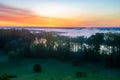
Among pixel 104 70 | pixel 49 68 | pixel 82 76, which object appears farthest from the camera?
pixel 49 68

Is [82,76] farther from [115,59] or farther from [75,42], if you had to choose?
[75,42]

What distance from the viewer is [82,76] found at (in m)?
47.4

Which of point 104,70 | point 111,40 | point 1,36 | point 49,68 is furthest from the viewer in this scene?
point 1,36

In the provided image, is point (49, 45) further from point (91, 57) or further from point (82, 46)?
point (91, 57)

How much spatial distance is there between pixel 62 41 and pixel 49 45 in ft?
14.7

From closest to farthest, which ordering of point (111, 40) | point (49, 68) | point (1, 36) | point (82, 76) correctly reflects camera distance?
point (82, 76), point (49, 68), point (111, 40), point (1, 36)

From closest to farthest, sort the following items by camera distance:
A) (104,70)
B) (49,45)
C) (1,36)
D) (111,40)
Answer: (104,70) → (111,40) → (49,45) → (1,36)

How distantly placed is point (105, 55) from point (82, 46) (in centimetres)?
843

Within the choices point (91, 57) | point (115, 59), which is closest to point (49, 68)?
point (91, 57)

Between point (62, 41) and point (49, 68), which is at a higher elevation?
point (62, 41)

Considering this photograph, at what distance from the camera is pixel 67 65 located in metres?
58.6

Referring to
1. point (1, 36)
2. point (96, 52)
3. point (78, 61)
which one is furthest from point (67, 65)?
point (1, 36)

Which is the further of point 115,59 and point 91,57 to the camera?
point 91,57

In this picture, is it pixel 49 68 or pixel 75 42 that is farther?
pixel 75 42
